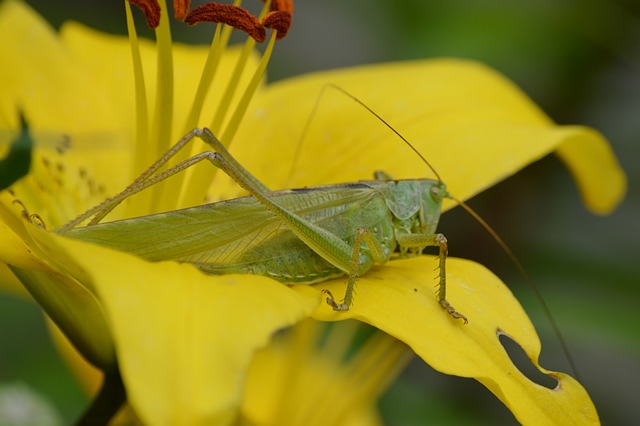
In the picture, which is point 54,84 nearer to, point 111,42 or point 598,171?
point 111,42

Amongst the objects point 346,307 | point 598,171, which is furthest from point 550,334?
point 346,307

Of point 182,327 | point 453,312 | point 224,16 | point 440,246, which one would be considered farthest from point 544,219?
point 182,327

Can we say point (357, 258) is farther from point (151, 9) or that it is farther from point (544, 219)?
point (544, 219)

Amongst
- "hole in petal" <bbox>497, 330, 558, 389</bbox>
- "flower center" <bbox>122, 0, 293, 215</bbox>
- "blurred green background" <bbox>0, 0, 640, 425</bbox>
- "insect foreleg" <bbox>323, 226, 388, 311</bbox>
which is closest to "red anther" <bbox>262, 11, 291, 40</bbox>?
"flower center" <bbox>122, 0, 293, 215</bbox>

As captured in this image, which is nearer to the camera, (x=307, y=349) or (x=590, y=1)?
(x=307, y=349)

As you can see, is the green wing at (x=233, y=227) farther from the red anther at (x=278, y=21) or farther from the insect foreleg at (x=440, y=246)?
the red anther at (x=278, y=21)

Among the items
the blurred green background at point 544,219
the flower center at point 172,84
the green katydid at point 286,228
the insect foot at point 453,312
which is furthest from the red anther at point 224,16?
the blurred green background at point 544,219

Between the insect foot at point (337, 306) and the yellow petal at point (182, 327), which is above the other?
the yellow petal at point (182, 327)
